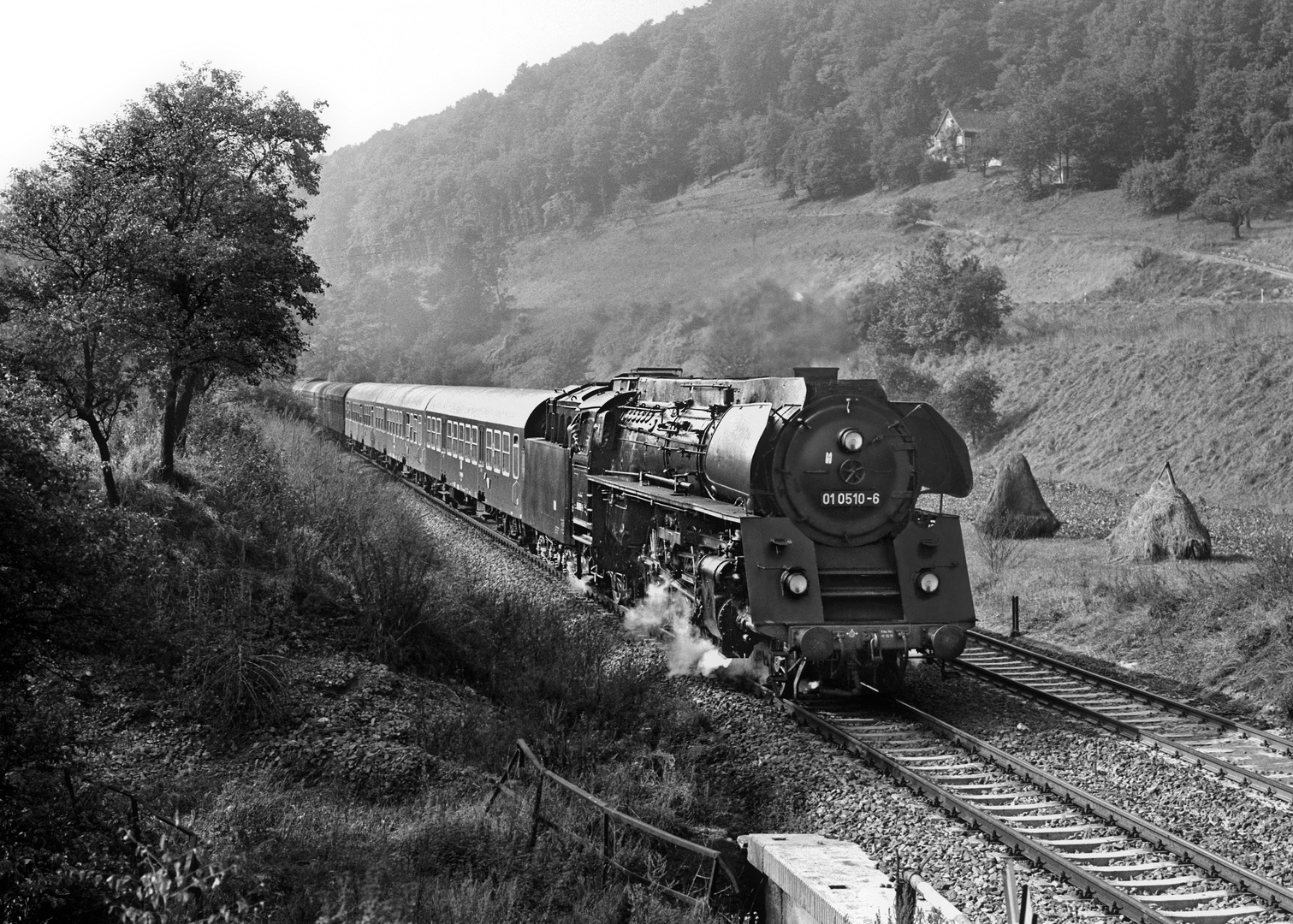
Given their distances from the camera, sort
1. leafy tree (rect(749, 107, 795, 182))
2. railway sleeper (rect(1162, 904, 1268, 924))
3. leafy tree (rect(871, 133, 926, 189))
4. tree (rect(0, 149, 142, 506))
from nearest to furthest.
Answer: railway sleeper (rect(1162, 904, 1268, 924))
tree (rect(0, 149, 142, 506))
leafy tree (rect(871, 133, 926, 189))
leafy tree (rect(749, 107, 795, 182))

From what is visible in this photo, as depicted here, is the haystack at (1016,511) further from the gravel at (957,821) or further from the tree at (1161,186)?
the tree at (1161,186)

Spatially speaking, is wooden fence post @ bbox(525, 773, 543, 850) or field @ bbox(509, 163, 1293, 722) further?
field @ bbox(509, 163, 1293, 722)

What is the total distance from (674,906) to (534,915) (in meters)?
0.95

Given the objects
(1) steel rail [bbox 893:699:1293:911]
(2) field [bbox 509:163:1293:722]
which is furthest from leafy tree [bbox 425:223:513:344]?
(1) steel rail [bbox 893:699:1293:911]

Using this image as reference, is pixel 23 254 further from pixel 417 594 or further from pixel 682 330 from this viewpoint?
pixel 682 330

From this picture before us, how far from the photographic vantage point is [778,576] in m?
10.9

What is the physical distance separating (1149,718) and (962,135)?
77602 mm

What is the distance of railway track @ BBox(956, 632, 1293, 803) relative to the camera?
934cm

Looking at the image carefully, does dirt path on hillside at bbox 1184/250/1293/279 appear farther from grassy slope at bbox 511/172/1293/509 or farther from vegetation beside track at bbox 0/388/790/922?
vegetation beside track at bbox 0/388/790/922

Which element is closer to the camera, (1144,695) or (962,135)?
(1144,695)

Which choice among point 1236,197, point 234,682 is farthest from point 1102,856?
point 1236,197

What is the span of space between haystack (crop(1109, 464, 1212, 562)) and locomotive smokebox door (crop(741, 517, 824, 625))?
31.3ft

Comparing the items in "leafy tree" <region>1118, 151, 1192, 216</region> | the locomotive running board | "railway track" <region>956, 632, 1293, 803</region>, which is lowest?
"railway track" <region>956, 632, 1293, 803</region>

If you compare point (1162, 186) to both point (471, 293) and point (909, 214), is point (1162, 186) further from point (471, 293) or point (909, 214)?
point (471, 293)
